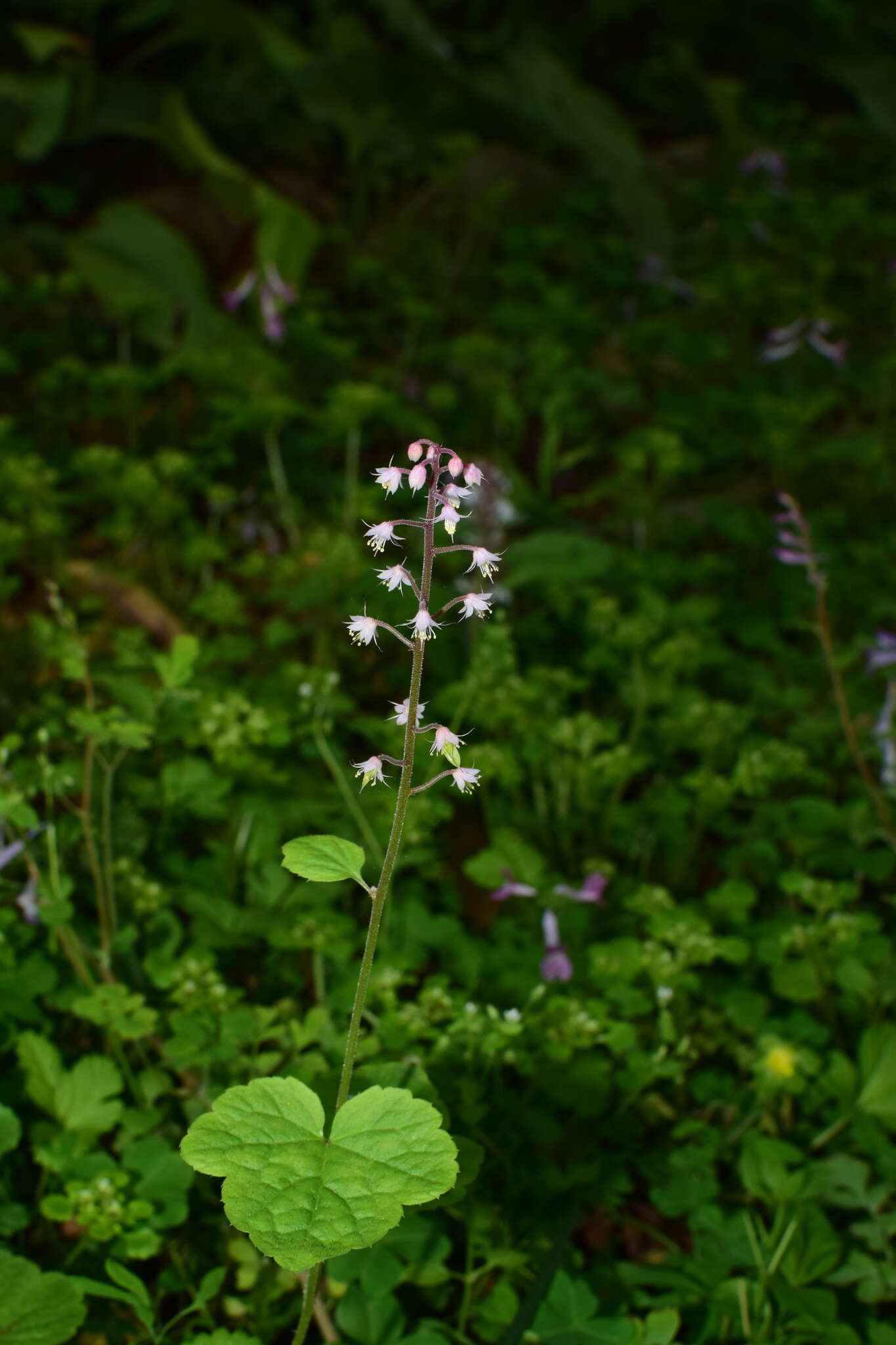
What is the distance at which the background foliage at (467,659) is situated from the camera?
1.56 meters

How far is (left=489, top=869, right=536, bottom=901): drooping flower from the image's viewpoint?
1969 millimetres

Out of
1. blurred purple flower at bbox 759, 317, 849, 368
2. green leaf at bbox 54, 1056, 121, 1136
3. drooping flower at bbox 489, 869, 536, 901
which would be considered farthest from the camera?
blurred purple flower at bbox 759, 317, 849, 368

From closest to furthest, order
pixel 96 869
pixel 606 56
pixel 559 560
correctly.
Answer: pixel 96 869
pixel 559 560
pixel 606 56

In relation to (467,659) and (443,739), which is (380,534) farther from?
(467,659)

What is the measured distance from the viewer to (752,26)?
6.29 m

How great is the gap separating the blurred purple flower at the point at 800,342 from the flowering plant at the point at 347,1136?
12.4 ft

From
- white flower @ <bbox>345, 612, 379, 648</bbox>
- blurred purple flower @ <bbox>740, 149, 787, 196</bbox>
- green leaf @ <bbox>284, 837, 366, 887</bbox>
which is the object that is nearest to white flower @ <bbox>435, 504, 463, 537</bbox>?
white flower @ <bbox>345, 612, 379, 648</bbox>

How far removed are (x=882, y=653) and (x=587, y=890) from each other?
3.93ft

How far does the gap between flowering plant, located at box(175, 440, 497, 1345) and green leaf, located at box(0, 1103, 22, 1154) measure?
1.49 feet

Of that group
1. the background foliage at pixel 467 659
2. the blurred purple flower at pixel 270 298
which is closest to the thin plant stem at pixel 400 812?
the background foliage at pixel 467 659

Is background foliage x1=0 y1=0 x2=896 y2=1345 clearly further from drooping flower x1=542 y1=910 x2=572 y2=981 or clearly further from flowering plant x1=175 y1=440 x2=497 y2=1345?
flowering plant x1=175 y1=440 x2=497 y2=1345

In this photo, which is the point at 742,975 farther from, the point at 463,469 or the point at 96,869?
the point at 463,469

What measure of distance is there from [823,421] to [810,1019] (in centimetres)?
322

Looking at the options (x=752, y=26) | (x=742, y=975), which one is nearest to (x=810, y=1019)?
(x=742, y=975)
